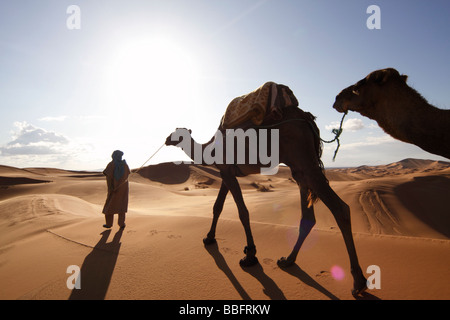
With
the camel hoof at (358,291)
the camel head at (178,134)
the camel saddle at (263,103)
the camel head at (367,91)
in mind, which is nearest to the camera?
the camel hoof at (358,291)

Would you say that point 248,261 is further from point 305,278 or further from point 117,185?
point 117,185

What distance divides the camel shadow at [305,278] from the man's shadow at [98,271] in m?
2.28

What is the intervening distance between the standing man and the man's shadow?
148 centimetres

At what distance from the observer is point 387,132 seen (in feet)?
8.74

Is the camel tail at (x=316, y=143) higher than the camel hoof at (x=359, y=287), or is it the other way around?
the camel tail at (x=316, y=143)

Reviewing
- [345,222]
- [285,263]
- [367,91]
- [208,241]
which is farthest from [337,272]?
[367,91]

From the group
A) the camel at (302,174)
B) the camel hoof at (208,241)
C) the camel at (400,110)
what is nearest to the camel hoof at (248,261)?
the camel at (302,174)

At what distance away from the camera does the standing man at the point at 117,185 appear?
5558 millimetres

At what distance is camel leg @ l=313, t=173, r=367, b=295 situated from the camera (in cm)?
227

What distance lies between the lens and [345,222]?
246 cm

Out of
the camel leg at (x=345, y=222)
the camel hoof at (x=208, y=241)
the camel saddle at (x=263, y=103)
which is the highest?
the camel saddle at (x=263, y=103)

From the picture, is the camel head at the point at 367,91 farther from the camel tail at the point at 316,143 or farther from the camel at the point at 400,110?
the camel tail at the point at 316,143

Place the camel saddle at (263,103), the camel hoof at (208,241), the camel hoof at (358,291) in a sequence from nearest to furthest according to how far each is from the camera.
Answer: the camel hoof at (358,291), the camel saddle at (263,103), the camel hoof at (208,241)
